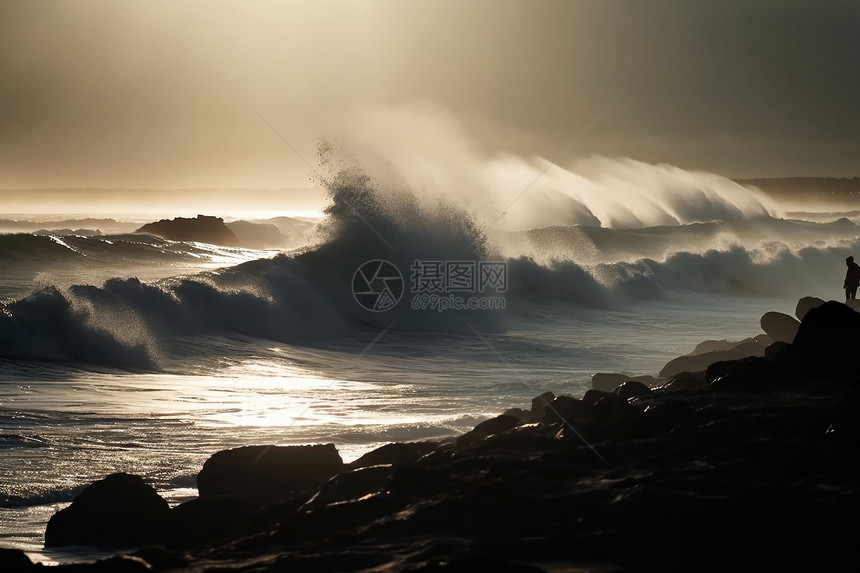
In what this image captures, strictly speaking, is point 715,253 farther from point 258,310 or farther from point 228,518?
point 228,518

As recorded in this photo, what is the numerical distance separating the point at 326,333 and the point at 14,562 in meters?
16.1

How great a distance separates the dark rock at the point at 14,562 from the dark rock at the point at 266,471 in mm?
2006

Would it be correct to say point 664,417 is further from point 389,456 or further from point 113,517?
point 113,517

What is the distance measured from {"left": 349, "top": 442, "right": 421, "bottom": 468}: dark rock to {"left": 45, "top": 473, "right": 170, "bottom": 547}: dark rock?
1.44 m

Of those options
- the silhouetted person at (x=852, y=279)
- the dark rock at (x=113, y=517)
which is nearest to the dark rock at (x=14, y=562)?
the dark rock at (x=113, y=517)

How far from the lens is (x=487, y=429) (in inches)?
323

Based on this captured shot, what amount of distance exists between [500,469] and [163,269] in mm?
27416

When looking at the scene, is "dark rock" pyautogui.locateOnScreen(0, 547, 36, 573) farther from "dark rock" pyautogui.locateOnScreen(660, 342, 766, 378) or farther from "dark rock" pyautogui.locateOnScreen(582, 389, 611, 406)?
"dark rock" pyautogui.locateOnScreen(660, 342, 766, 378)

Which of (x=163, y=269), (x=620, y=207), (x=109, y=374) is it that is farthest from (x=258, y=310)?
(x=620, y=207)

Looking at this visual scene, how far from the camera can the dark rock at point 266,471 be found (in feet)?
24.9

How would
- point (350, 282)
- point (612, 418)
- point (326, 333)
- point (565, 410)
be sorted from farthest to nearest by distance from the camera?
point (350, 282), point (326, 333), point (565, 410), point (612, 418)

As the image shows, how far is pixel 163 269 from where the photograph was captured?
32625mm

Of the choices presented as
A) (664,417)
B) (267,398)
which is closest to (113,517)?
(664,417)

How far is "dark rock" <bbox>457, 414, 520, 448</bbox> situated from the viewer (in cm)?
798
